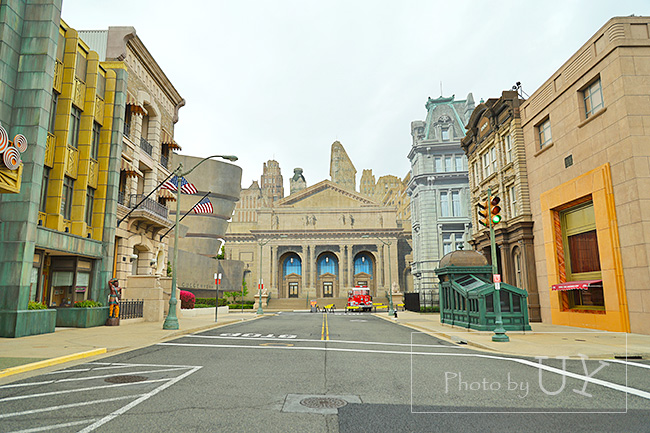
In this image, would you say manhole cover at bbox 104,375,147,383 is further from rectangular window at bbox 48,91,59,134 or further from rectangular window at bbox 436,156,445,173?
rectangular window at bbox 436,156,445,173

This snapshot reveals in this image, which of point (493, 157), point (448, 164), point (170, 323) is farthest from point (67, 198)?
point (448, 164)

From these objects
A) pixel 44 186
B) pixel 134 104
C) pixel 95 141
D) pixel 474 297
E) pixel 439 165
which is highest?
pixel 439 165

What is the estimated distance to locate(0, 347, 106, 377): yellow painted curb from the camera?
9167 mm

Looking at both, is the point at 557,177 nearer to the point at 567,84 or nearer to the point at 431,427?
the point at 567,84

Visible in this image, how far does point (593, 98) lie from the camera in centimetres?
2144

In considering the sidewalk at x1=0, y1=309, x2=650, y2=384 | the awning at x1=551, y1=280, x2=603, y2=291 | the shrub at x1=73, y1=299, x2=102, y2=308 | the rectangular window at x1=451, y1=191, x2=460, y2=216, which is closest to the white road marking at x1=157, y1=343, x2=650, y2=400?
the sidewalk at x1=0, y1=309, x2=650, y2=384

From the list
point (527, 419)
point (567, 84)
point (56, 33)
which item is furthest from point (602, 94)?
point (56, 33)

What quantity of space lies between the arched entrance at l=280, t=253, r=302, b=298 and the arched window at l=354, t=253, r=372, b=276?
10940mm

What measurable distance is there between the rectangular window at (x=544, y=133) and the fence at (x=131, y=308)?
25270 mm

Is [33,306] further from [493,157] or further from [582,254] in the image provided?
[493,157]

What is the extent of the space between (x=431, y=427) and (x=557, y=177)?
74.0 feet

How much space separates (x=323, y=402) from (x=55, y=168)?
19.3 m

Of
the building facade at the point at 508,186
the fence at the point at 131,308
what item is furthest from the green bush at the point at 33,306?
the building facade at the point at 508,186

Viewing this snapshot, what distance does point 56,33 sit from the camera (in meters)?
19.1
